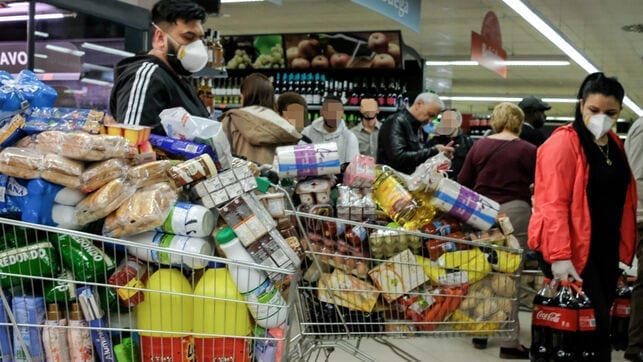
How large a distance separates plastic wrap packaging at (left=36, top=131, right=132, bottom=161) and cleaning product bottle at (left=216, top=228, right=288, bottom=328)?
1.22 ft

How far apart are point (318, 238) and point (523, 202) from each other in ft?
9.06

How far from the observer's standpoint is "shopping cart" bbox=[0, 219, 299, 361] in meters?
2.07

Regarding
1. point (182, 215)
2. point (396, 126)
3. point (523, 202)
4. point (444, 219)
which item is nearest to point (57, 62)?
point (396, 126)

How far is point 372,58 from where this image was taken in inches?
452

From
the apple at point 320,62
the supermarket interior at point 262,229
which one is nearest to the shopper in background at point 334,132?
→ the supermarket interior at point 262,229

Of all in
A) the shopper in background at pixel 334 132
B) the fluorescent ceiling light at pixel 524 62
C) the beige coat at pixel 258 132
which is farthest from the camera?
the fluorescent ceiling light at pixel 524 62

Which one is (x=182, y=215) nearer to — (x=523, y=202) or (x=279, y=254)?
(x=279, y=254)

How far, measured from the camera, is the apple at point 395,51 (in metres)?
11.4

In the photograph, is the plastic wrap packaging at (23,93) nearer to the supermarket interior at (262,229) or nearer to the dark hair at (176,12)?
the supermarket interior at (262,229)

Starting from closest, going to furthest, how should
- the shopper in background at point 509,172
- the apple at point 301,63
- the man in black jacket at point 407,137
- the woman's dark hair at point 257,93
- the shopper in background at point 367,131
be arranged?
the woman's dark hair at point 257,93 < the shopper in background at point 509,172 < the man in black jacket at point 407,137 < the shopper in background at point 367,131 < the apple at point 301,63

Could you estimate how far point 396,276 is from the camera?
301cm

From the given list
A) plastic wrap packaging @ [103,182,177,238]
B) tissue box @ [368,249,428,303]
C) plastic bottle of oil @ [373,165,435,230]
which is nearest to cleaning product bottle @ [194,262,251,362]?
plastic wrap packaging @ [103,182,177,238]

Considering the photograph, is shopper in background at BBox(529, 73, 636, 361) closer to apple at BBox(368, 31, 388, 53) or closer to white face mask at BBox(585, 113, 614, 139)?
white face mask at BBox(585, 113, 614, 139)

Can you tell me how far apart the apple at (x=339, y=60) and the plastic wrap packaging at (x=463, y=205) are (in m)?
8.42
